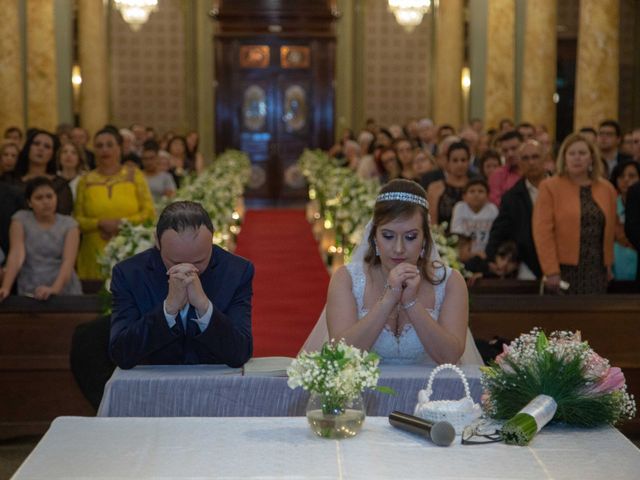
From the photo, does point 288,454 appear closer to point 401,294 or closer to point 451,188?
point 401,294

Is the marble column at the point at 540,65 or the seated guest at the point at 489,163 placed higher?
the marble column at the point at 540,65

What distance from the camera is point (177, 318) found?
476 centimetres

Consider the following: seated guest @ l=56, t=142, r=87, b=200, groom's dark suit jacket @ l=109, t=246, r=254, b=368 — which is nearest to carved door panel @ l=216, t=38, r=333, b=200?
seated guest @ l=56, t=142, r=87, b=200

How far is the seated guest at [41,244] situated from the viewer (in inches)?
325

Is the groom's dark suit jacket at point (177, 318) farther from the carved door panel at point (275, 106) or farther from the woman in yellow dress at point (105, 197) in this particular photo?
the carved door panel at point (275, 106)

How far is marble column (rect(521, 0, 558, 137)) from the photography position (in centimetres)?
1778

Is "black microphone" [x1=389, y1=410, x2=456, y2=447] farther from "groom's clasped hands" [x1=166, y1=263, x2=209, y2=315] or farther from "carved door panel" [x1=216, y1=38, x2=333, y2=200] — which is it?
"carved door panel" [x1=216, y1=38, x2=333, y2=200]

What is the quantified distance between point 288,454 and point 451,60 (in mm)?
20730

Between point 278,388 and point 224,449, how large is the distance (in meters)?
0.86

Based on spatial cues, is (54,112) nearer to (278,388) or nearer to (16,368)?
(16,368)

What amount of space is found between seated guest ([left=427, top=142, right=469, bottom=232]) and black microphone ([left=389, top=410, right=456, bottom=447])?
22.2 feet

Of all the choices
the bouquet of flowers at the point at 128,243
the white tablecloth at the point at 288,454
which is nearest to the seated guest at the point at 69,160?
the bouquet of flowers at the point at 128,243

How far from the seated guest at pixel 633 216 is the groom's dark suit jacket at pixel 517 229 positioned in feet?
2.58

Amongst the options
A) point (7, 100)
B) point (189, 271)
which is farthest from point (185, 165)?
point (189, 271)
